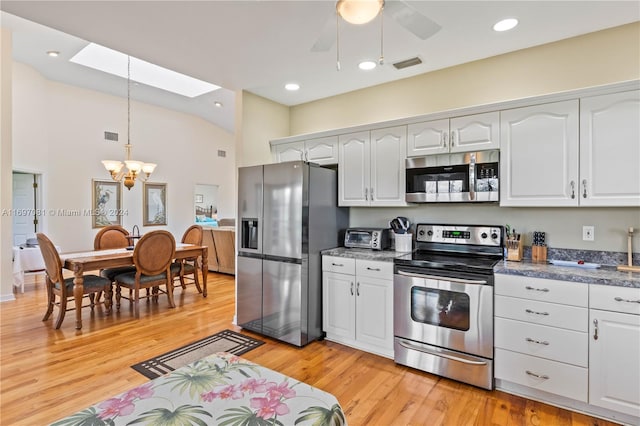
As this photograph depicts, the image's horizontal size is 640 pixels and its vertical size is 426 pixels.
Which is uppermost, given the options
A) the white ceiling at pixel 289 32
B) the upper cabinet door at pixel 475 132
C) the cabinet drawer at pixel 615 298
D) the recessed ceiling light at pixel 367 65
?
the recessed ceiling light at pixel 367 65

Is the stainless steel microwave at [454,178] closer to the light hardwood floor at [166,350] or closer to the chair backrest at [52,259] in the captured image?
the light hardwood floor at [166,350]

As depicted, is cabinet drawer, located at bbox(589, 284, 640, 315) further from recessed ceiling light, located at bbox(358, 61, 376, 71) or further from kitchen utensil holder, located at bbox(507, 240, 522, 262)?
recessed ceiling light, located at bbox(358, 61, 376, 71)

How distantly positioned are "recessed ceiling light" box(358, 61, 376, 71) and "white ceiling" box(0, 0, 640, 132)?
0.07 m

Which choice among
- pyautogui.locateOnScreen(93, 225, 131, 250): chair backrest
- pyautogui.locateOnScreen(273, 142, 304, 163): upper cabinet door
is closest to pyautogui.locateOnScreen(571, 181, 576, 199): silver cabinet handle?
pyautogui.locateOnScreen(273, 142, 304, 163): upper cabinet door

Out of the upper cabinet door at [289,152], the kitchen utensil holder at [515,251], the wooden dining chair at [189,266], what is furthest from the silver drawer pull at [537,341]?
the wooden dining chair at [189,266]

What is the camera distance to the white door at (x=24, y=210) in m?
6.45

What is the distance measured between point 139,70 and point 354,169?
4.92 metres

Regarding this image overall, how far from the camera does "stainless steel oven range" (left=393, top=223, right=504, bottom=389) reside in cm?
242

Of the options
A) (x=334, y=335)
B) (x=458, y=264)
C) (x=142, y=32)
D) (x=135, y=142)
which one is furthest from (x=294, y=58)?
(x=135, y=142)

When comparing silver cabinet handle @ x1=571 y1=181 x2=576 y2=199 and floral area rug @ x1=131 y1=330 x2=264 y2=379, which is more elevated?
silver cabinet handle @ x1=571 y1=181 x2=576 y2=199

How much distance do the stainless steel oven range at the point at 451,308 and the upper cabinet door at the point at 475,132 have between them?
0.72m

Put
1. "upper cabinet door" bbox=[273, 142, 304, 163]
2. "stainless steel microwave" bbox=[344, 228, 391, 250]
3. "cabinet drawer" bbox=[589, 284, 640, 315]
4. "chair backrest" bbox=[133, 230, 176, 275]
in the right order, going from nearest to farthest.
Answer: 1. "cabinet drawer" bbox=[589, 284, 640, 315]
2. "stainless steel microwave" bbox=[344, 228, 391, 250]
3. "upper cabinet door" bbox=[273, 142, 304, 163]
4. "chair backrest" bbox=[133, 230, 176, 275]

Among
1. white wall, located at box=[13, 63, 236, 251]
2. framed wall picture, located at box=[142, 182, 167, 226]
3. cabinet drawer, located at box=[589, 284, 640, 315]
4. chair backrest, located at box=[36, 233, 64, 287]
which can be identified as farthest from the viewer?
framed wall picture, located at box=[142, 182, 167, 226]

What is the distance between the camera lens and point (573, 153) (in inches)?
94.9
